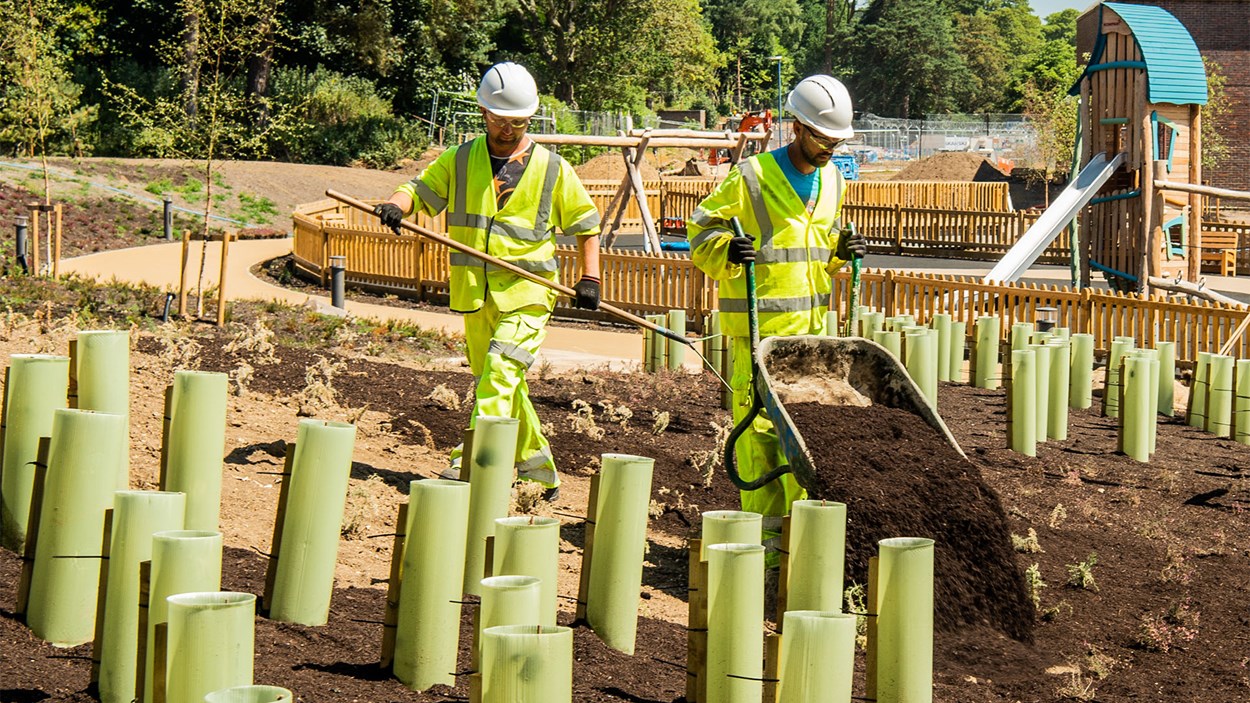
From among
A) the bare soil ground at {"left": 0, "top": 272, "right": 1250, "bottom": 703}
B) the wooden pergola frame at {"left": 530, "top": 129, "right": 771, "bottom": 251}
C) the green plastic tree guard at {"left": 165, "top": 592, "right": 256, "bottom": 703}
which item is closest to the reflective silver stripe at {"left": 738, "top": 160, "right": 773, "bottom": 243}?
the bare soil ground at {"left": 0, "top": 272, "right": 1250, "bottom": 703}

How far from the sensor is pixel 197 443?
5.37m

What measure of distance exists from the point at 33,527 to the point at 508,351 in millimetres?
2841

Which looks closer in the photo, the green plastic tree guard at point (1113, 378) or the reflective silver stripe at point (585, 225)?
the reflective silver stripe at point (585, 225)

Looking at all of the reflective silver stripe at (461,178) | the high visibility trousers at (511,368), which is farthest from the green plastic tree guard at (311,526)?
the reflective silver stripe at (461,178)

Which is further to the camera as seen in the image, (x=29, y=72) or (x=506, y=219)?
(x=29, y=72)

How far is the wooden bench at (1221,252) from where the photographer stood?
2686 cm

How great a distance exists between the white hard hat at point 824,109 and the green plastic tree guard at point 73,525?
3.13 m

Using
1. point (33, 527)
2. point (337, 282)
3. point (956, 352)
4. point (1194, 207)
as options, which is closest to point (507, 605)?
point (33, 527)

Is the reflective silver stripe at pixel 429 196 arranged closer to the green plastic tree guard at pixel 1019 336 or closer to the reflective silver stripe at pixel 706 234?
the reflective silver stripe at pixel 706 234

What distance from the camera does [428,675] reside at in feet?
14.7

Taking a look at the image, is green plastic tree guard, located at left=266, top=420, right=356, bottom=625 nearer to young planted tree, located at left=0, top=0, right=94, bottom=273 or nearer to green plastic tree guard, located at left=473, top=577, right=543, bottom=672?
green plastic tree guard, located at left=473, top=577, right=543, bottom=672

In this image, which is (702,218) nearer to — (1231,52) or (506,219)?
(506,219)

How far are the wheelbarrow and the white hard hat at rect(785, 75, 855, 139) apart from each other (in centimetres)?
55

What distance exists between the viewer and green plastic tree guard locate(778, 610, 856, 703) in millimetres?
4078
